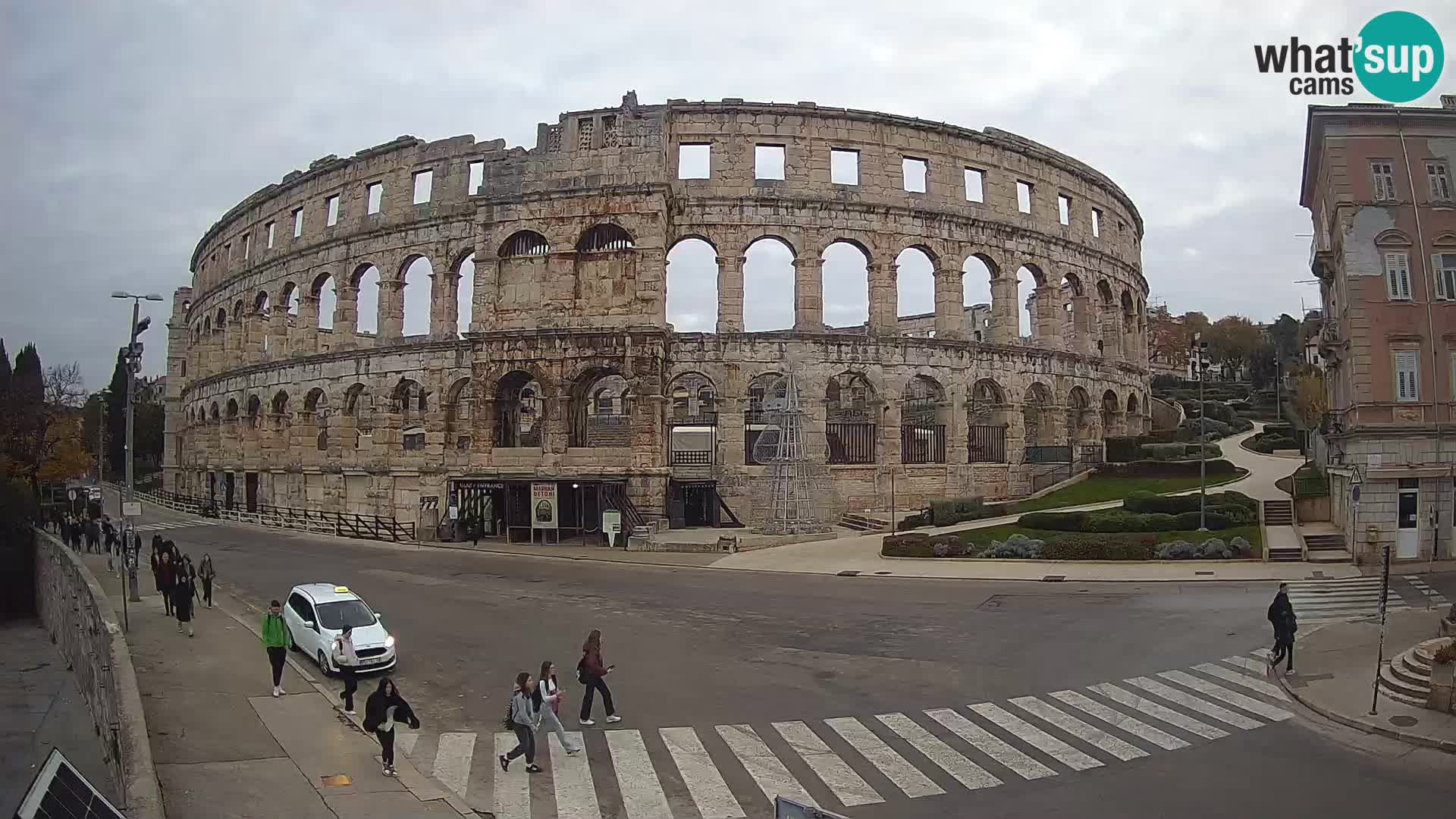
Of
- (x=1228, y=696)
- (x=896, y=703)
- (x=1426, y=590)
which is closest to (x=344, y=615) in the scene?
(x=896, y=703)

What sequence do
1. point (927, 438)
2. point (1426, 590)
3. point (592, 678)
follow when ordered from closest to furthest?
point (592, 678), point (1426, 590), point (927, 438)

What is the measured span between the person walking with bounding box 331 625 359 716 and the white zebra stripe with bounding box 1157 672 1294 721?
13.9 metres

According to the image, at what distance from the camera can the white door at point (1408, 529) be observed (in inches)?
1061

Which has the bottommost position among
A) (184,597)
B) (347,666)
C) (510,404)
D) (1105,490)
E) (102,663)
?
(102,663)

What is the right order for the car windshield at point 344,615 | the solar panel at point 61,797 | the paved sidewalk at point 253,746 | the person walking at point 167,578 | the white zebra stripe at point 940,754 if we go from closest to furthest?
the solar panel at point 61,797 < the paved sidewalk at point 253,746 < the white zebra stripe at point 940,754 < the car windshield at point 344,615 < the person walking at point 167,578

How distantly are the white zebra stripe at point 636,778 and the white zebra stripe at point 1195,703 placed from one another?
28.4 feet

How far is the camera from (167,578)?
72.1 feet

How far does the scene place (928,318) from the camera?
247 ft

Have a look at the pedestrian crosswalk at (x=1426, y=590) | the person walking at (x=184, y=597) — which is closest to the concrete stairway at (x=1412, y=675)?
the pedestrian crosswalk at (x=1426, y=590)

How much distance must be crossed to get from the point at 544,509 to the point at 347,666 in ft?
74.7

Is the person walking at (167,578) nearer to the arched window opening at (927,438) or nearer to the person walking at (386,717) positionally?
the person walking at (386,717)

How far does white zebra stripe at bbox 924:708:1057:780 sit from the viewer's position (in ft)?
38.3

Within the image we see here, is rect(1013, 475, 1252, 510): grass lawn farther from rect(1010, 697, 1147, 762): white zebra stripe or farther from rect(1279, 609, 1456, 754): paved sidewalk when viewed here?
rect(1010, 697, 1147, 762): white zebra stripe

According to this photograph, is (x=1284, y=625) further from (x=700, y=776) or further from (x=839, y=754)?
(x=700, y=776)
